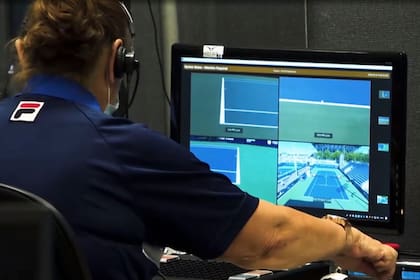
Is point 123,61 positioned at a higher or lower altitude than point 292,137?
Answer: higher

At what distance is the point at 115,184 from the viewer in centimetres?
105

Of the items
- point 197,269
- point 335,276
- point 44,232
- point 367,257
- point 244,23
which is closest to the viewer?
point 44,232

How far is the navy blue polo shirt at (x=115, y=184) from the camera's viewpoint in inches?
41.0

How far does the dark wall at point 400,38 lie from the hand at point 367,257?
0.42m

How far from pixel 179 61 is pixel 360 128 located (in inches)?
15.4

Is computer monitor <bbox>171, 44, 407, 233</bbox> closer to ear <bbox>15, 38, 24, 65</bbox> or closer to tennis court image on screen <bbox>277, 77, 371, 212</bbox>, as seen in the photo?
tennis court image on screen <bbox>277, 77, 371, 212</bbox>

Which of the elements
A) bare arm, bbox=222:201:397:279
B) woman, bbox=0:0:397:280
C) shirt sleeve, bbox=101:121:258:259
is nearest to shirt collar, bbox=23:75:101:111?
woman, bbox=0:0:397:280

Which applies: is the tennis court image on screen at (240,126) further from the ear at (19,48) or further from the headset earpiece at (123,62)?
the ear at (19,48)

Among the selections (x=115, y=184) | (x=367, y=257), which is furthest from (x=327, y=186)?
(x=115, y=184)

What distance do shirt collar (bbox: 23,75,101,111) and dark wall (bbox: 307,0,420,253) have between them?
0.78 meters

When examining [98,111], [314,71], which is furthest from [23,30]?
[314,71]

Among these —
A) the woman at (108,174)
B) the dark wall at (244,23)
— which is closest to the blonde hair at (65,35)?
the woman at (108,174)

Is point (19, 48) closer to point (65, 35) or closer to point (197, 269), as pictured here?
point (65, 35)

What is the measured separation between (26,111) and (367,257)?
574mm
